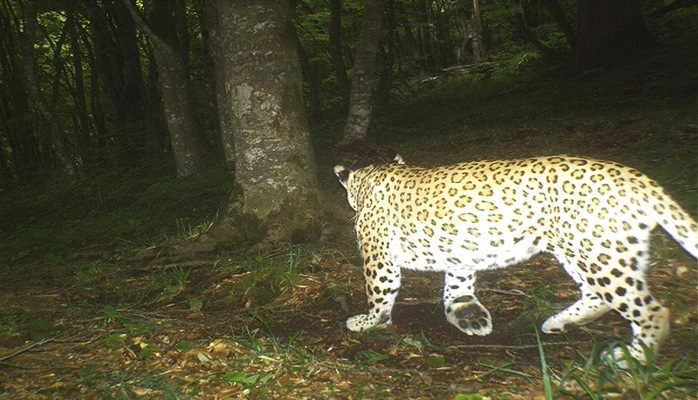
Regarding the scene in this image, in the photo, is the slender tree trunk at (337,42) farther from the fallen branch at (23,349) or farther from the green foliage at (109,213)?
the fallen branch at (23,349)

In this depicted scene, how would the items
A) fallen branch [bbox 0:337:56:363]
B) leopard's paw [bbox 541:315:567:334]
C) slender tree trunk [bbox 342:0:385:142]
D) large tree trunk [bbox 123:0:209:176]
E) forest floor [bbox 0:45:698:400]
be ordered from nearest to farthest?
forest floor [bbox 0:45:698:400] → fallen branch [bbox 0:337:56:363] → leopard's paw [bbox 541:315:567:334] → slender tree trunk [bbox 342:0:385:142] → large tree trunk [bbox 123:0:209:176]

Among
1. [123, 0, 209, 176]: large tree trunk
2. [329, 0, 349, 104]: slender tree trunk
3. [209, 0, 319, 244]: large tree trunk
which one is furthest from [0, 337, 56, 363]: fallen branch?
[329, 0, 349, 104]: slender tree trunk

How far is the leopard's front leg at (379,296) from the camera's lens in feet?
12.8

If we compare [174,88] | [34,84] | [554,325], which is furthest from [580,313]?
[34,84]

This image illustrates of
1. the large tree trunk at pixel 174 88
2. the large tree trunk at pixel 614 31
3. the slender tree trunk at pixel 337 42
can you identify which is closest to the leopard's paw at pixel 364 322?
the large tree trunk at pixel 174 88

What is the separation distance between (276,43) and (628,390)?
490 centimetres

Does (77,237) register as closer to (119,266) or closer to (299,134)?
(119,266)

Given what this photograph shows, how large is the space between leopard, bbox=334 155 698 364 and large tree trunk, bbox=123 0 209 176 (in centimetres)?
623

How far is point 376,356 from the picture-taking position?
132 inches

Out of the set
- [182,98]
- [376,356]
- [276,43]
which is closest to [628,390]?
[376,356]

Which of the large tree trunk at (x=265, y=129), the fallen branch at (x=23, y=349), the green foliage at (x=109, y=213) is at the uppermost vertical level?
the large tree trunk at (x=265, y=129)

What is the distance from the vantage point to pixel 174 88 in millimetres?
9555

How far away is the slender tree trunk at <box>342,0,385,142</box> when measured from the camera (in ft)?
25.2

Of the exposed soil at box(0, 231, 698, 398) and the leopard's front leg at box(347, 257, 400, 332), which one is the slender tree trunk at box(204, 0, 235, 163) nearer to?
the exposed soil at box(0, 231, 698, 398)
